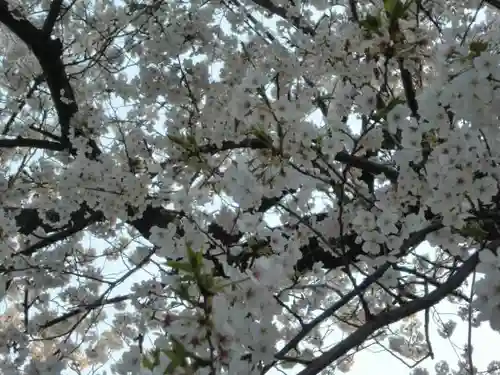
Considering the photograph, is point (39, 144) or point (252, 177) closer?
point (252, 177)

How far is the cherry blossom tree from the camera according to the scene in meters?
1.93

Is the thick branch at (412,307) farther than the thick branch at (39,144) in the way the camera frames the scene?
No

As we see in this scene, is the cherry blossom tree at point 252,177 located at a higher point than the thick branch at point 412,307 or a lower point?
higher

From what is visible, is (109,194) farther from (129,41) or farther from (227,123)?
(129,41)

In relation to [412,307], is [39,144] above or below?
above

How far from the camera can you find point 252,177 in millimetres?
2361

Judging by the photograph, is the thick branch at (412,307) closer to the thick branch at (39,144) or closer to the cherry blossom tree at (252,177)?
the cherry blossom tree at (252,177)

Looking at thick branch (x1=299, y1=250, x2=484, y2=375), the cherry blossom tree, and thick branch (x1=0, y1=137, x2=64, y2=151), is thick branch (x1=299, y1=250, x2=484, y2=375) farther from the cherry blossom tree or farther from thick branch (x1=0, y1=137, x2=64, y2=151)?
thick branch (x1=0, y1=137, x2=64, y2=151)

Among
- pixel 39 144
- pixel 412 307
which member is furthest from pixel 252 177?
pixel 39 144

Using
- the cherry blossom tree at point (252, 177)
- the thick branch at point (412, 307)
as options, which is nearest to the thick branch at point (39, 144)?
the cherry blossom tree at point (252, 177)

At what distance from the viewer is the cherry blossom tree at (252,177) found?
193 cm

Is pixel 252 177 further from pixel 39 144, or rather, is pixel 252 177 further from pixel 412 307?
pixel 39 144

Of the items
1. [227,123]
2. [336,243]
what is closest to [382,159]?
[336,243]

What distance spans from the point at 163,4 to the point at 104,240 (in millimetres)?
1525
